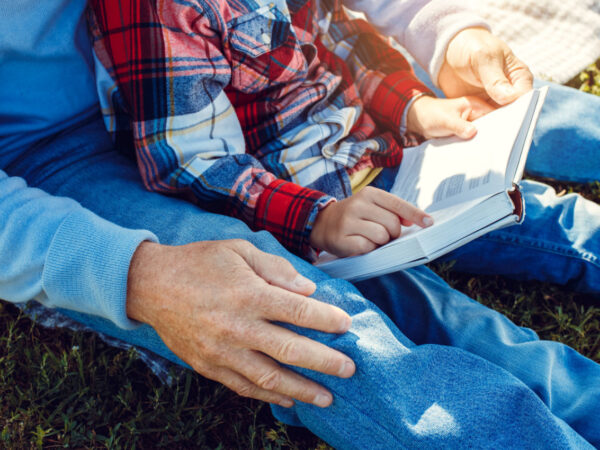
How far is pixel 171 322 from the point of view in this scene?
85 cm

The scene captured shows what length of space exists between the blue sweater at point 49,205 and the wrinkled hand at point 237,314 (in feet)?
0.16

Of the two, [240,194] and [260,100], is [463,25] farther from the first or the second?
[240,194]

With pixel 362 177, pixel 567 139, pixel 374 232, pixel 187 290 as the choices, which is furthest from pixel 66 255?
pixel 567 139

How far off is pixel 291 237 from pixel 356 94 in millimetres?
529

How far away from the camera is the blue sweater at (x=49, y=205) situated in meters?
0.86

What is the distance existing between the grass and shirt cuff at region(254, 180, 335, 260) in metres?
0.38

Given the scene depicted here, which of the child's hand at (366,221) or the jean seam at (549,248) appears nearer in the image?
the child's hand at (366,221)

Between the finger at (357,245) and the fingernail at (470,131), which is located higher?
the fingernail at (470,131)

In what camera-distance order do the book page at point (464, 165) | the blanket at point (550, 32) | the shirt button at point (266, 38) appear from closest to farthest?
the book page at point (464, 165) < the shirt button at point (266, 38) < the blanket at point (550, 32)

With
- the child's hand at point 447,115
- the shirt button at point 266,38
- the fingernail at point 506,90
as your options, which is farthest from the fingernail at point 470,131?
the shirt button at point 266,38

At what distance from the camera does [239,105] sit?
121 cm

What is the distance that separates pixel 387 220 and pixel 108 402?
0.74 metres

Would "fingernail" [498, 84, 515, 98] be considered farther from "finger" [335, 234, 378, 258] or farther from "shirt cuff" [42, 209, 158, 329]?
"shirt cuff" [42, 209, 158, 329]

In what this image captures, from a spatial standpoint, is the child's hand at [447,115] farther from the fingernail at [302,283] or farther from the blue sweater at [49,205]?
the blue sweater at [49,205]
